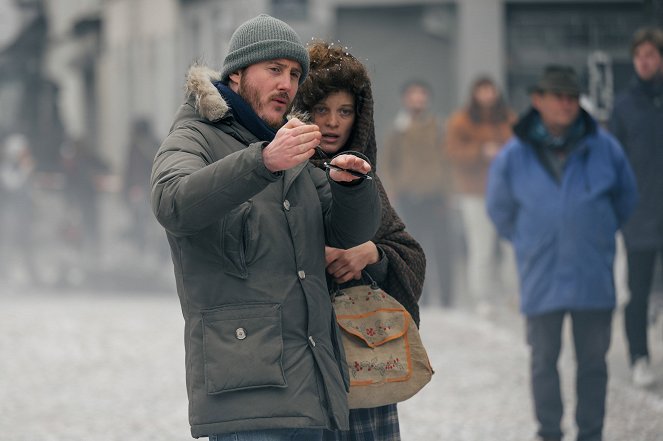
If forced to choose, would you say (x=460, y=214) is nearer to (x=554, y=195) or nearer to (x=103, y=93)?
(x=103, y=93)

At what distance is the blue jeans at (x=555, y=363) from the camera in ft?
23.0

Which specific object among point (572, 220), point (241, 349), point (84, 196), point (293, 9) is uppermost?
point (293, 9)

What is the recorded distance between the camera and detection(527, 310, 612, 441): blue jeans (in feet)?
23.0

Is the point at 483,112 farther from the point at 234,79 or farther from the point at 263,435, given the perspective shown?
the point at 263,435

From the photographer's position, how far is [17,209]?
18.7 m

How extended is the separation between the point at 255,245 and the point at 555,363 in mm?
3651

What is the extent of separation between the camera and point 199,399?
12.3 ft

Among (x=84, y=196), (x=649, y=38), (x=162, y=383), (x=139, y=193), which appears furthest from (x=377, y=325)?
(x=84, y=196)

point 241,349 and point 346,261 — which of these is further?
point 346,261

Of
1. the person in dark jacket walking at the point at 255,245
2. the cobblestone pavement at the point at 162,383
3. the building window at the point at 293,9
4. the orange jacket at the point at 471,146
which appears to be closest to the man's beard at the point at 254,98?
the person in dark jacket walking at the point at 255,245

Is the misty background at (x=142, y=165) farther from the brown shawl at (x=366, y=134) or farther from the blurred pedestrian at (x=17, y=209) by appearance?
the brown shawl at (x=366, y=134)

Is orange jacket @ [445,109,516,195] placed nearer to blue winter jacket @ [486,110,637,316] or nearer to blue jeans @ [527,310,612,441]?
blue winter jacket @ [486,110,637,316]

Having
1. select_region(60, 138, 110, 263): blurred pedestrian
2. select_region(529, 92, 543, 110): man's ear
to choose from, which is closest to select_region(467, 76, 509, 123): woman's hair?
select_region(529, 92, 543, 110): man's ear

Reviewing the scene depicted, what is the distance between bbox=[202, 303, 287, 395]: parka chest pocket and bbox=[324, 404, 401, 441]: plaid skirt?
2.11 feet
